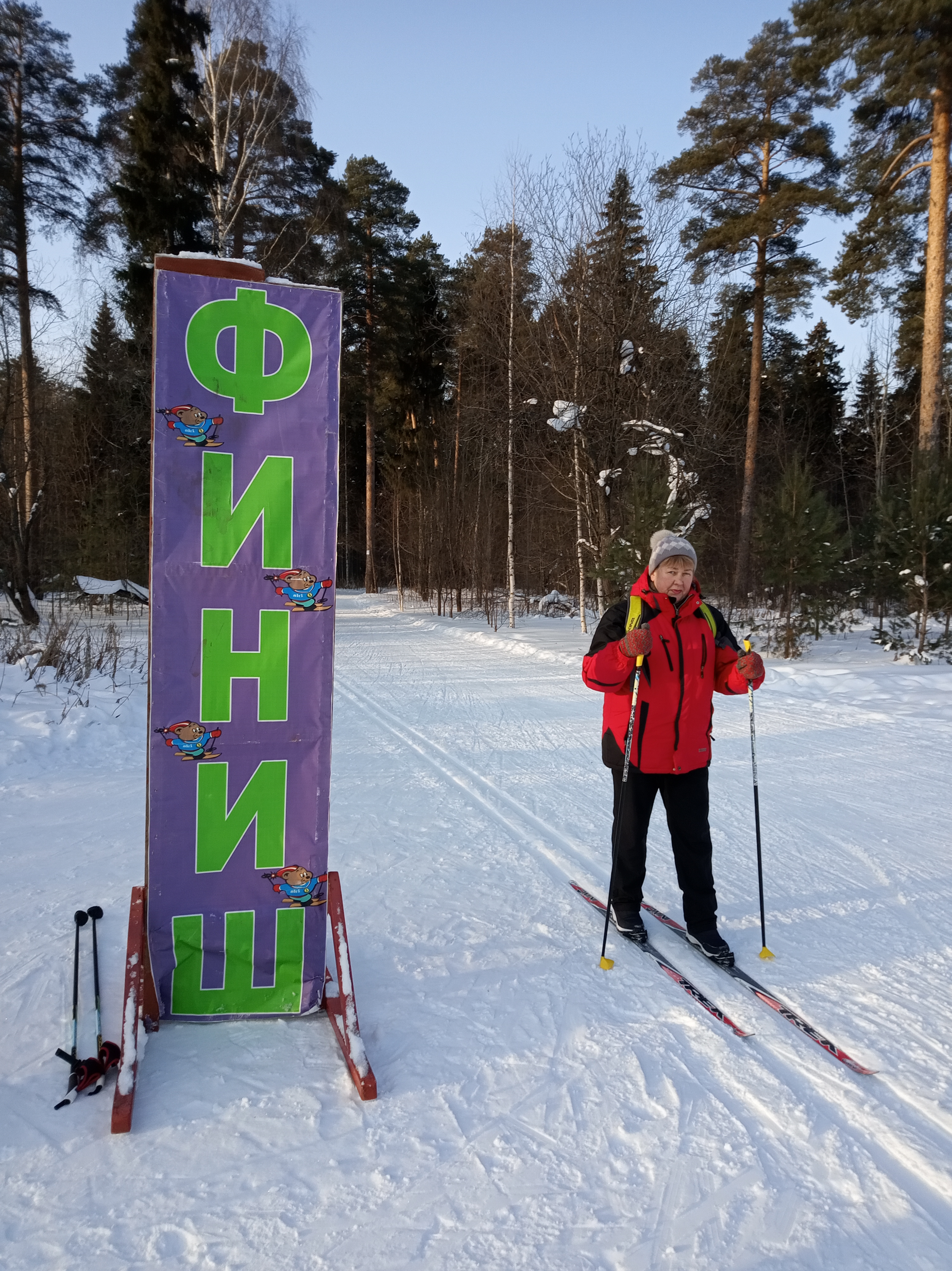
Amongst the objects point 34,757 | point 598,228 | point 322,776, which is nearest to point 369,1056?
point 322,776

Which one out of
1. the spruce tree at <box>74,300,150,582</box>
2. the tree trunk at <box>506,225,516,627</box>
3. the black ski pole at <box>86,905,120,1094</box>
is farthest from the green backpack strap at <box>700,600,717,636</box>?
the spruce tree at <box>74,300,150,582</box>

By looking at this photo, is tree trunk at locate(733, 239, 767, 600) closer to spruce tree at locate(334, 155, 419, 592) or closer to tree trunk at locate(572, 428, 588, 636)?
tree trunk at locate(572, 428, 588, 636)

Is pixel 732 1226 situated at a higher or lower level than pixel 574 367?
lower

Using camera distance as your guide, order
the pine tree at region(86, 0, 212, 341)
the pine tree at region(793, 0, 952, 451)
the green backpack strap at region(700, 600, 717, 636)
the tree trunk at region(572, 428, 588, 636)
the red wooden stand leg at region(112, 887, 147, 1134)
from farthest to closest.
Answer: the pine tree at region(86, 0, 212, 341), the tree trunk at region(572, 428, 588, 636), the pine tree at region(793, 0, 952, 451), the green backpack strap at region(700, 600, 717, 636), the red wooden stand leg at region(112, 887, 147, 1134)

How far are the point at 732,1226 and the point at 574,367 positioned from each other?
54.3 feet

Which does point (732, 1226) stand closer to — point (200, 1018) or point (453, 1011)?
point (453, 1011)

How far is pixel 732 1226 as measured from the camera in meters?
2.10

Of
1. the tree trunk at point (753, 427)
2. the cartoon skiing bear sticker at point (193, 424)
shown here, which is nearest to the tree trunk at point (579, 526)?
the tree trunk at point (753, 427)

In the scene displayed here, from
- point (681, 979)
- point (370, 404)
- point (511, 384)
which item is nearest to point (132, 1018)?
point (681, 979)

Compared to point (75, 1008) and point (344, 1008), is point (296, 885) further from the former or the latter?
Result: point (75, 1008)

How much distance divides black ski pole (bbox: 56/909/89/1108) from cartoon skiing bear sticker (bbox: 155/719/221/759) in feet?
3.22

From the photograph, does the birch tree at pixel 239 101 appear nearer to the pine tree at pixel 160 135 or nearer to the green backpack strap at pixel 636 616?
the pine tree at pixel 160 135

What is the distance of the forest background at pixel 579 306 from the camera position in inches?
545

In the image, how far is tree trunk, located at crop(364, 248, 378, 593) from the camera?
32.5 meters
